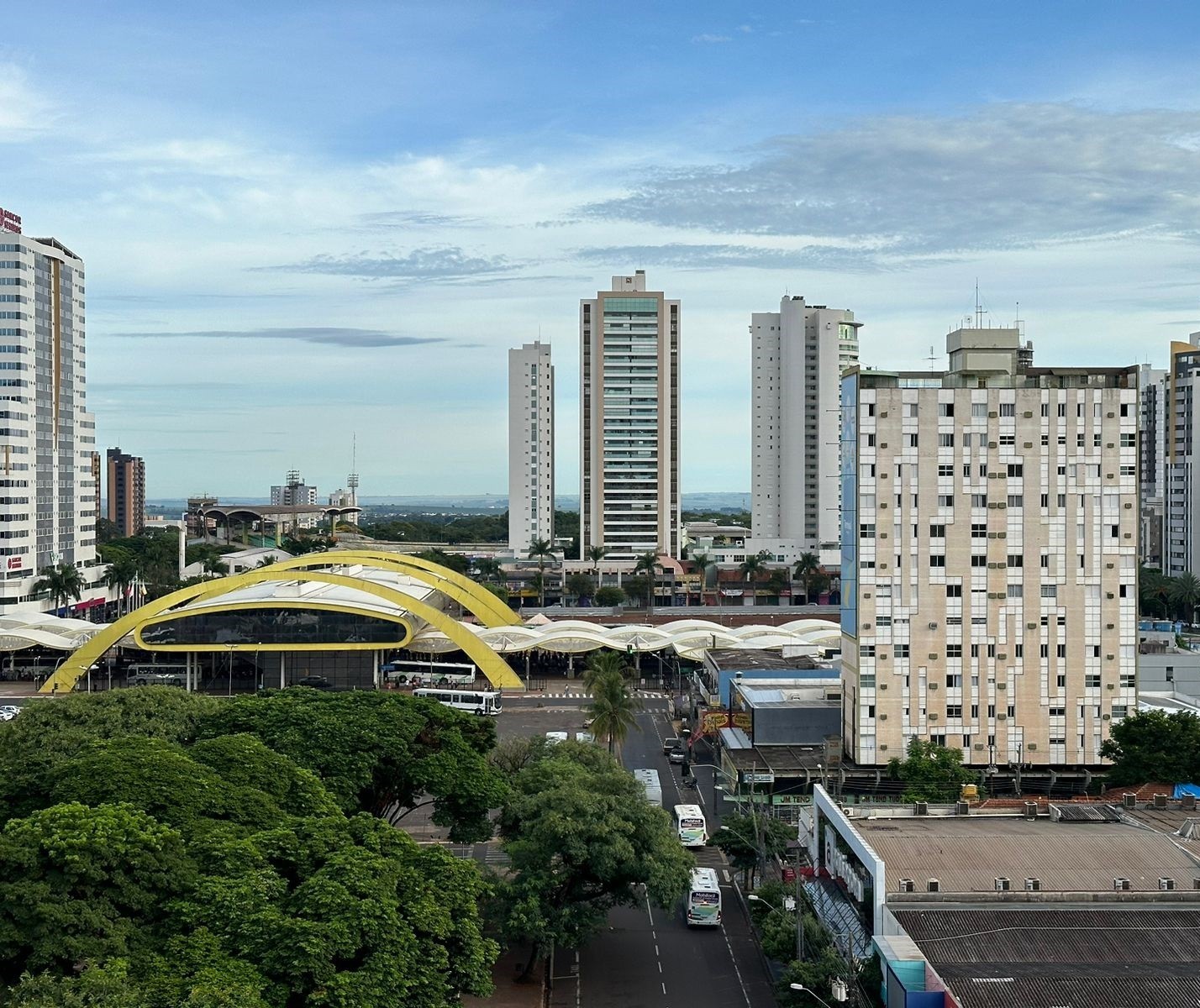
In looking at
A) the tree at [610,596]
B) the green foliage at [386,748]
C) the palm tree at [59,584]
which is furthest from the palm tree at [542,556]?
the green foliage at [386,748]

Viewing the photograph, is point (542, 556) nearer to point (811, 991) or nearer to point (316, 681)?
point (316, 681)

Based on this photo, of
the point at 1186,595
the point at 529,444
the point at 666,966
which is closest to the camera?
the point at 666,966

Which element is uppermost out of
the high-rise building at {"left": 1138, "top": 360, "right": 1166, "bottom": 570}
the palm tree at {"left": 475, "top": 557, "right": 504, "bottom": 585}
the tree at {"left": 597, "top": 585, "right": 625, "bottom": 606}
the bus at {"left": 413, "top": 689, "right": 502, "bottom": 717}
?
the high-rise building at {"left": 1138, "top": 360, "right": 1166, "bottom": 570}

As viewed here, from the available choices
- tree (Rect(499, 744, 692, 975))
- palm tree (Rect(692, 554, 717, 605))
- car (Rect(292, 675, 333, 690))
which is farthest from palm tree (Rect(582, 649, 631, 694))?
palm tree (Rect(692, 554, 717, 605))

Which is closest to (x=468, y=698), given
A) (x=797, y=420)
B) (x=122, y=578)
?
(x=122, y=578)

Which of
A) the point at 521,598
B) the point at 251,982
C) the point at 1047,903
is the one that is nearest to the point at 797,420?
the point at 521,598

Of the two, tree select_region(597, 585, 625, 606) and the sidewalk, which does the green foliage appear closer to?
the sidewalk

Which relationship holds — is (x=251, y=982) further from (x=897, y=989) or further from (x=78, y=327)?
(x=78, y=327)
